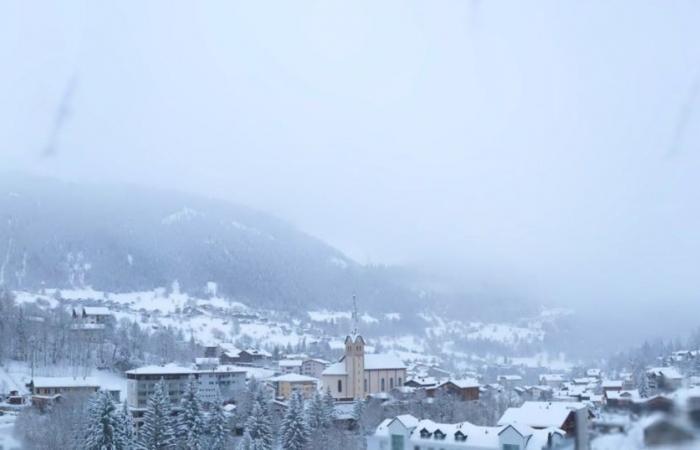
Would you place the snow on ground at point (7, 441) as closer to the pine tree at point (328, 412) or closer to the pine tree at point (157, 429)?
the pine tree at point (157, 429)

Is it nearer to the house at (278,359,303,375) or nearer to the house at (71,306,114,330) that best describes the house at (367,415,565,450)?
the house at (278,359,303,375)

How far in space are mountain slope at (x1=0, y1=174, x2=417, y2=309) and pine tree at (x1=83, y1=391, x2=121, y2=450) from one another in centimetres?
6153

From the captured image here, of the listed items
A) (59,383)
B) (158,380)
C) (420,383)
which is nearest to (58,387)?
(59,383)

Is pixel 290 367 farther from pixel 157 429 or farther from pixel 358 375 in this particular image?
pixel 157 429

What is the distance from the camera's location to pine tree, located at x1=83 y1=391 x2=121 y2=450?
50.0 ft

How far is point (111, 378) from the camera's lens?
30.8 meters

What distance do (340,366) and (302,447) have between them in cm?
1701

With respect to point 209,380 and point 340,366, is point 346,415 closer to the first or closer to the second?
point 209,380

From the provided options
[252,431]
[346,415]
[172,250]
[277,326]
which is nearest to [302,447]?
[252,431]

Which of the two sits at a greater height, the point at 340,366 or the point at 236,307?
the point at 236,307

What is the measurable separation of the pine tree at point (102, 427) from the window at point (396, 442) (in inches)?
211

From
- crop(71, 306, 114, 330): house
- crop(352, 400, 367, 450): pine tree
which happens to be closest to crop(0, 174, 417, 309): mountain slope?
crop(71, 306, 114, 330): house

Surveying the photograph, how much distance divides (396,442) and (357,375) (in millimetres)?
19109

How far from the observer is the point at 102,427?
15.4 meters
